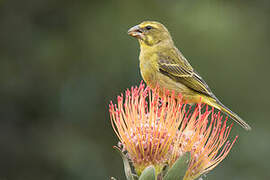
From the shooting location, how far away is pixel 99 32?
10109 millimetres

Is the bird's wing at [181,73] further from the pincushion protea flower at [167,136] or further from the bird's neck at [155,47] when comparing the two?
the pincushion protea flower at [167,136]

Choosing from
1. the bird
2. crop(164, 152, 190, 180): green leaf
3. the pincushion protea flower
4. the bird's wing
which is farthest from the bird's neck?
crop(164, 152, 190, 180): green leaf

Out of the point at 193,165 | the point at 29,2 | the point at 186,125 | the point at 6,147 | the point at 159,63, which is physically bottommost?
the point at 6,147

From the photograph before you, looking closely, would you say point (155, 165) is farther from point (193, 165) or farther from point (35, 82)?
point (35, 82)

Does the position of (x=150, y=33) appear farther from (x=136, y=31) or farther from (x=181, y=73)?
(x=181, y=73)

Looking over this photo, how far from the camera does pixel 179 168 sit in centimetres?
350

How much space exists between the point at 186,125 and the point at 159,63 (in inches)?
77.1

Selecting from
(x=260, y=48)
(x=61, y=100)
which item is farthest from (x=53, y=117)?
(x=260, y=48)

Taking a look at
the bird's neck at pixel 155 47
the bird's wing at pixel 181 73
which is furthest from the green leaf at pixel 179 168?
the bird's neck at pixel 155 47

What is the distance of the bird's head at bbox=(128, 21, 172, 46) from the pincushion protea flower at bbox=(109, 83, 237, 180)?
2.11m

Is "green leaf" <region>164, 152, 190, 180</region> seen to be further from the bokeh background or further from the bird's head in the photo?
the bokeh background

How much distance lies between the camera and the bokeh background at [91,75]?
9273 mm

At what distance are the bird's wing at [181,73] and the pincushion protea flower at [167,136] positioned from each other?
→ 196 centimetres

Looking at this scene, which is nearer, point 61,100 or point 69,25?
point 61,100
